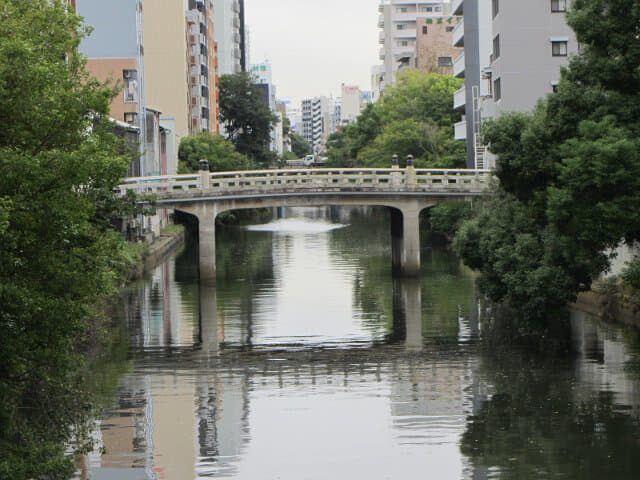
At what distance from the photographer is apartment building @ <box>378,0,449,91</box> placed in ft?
477

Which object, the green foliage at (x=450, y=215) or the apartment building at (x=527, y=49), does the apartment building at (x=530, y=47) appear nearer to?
the apartment building at (x=527, y=49)

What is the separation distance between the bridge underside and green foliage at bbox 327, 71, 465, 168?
19.2 meters

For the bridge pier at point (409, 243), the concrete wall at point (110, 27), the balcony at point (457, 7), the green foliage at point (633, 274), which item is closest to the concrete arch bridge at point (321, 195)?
the bridge pier at point (409, 243)

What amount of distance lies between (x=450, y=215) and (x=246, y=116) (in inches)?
1990

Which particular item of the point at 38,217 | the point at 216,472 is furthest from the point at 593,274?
the point at 38,217

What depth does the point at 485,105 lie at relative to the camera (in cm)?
5881

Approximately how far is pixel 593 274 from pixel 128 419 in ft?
40.3

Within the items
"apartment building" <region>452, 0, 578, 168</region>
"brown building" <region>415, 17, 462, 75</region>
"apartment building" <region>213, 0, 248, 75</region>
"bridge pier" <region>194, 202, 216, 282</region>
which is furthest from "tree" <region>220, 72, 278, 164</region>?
"bridge pier" <region>194, 202, 216, 282</region>

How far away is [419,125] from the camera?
7488cm

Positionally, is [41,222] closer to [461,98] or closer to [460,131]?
[460,131]

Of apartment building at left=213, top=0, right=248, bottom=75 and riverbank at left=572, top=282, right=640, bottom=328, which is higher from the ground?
apartment building at left=213, top=0, right=248, bottom=75

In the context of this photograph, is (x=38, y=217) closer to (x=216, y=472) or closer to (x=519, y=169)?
(x=216, y=472)

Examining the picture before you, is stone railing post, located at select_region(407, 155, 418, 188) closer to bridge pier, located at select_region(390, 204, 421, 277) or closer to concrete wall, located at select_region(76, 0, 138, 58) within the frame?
bridge pier, located at select_region(390, 204, 421, 277)

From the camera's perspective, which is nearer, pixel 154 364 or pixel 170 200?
pixel 154 364
